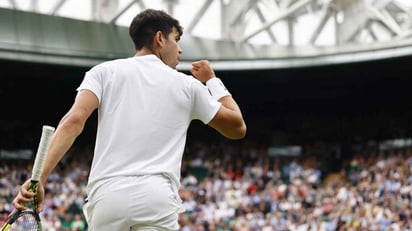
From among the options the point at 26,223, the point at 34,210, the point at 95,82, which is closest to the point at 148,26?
the point at 95,82

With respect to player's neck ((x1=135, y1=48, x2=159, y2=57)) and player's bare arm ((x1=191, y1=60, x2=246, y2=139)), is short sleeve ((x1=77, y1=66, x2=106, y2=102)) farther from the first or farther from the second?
player's bare arm ((x1=191, y1=60, x2=246, y2=139))

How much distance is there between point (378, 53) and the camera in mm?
24094

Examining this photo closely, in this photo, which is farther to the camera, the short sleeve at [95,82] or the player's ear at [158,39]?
the player's ear at [158,39]

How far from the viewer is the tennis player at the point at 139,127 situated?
140 inches

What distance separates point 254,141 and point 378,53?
18.2 ft

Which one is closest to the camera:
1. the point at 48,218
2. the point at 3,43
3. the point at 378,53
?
Result: the point at 48,218

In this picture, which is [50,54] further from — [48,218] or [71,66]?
[48,218]

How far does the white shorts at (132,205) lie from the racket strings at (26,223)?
0.34m

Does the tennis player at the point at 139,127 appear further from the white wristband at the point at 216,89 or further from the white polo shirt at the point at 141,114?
the white wristband at the point at 216,89

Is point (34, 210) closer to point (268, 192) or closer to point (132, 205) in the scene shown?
point (132, 205)

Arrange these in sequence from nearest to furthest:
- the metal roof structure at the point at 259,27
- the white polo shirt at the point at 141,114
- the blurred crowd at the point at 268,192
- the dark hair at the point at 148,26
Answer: the white polo shirt at the point at 141,114, the dark hair at the point at 148,26, the blurred crowd at the point at 268,192, the metal roof structure at the point at 259,27

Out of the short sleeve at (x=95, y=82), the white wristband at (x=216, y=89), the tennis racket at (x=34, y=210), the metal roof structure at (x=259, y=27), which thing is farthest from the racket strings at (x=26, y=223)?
the metal roof structure at (x=259, y=27)

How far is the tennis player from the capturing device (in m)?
3.56

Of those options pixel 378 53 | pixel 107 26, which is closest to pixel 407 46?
pixel 378 53
